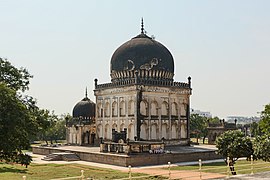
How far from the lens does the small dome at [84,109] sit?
1756 inches

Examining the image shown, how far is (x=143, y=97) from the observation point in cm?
3625

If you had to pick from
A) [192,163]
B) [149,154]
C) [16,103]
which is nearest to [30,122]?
[16,103]

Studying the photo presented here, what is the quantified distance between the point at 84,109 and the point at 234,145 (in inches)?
1013

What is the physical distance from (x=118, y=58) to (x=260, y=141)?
23.3m

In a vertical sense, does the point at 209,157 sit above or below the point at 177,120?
below

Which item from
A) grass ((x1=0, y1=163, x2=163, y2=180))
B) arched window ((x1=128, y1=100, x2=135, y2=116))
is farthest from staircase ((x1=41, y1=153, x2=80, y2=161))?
arched window ((x1=128, y1=100, x2=135, y2=116))

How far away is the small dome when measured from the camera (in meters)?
44.6

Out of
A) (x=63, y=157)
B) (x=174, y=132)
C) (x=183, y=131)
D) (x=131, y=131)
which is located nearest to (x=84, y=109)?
(x=131, y=131)

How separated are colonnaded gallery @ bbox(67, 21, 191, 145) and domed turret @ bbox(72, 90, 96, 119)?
9.35ft

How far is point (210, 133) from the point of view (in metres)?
50.5

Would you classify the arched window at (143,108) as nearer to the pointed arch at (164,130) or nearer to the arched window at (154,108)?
the arched window at (154,108)

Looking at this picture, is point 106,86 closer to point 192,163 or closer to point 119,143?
point 119,143

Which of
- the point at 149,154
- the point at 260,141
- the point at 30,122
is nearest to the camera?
the point at 30,122

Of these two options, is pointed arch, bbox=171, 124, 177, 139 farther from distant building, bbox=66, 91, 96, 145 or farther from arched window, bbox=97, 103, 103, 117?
distant building, bbox=66, 91, 96, 145
